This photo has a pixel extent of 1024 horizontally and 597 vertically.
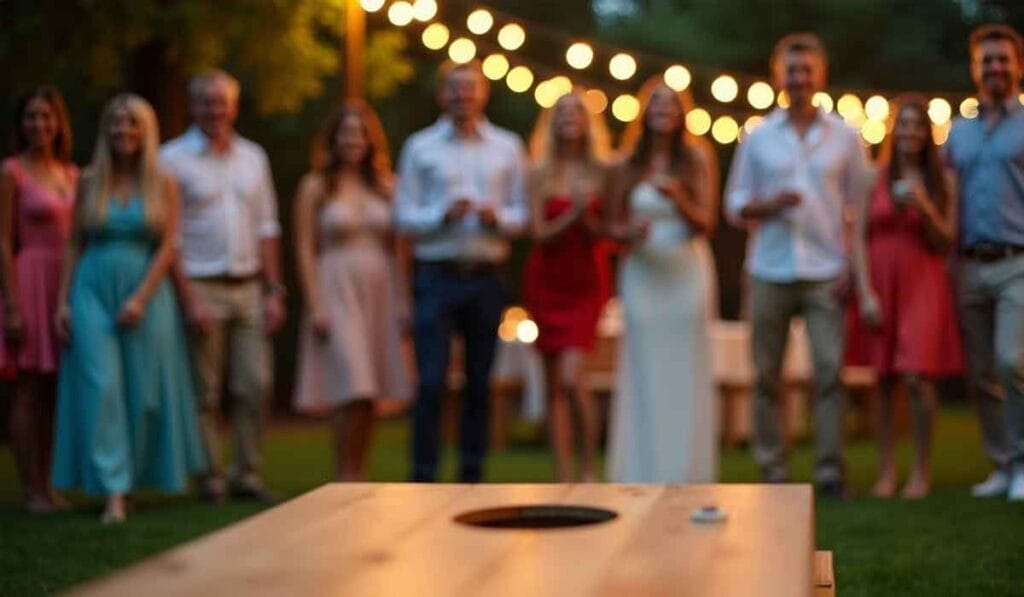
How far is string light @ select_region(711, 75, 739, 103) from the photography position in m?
9.76

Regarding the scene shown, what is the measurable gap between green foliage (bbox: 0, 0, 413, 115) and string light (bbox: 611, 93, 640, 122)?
6.01ft

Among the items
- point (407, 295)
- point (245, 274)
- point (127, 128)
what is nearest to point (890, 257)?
point (407, 295)

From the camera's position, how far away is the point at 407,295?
22.8 feet

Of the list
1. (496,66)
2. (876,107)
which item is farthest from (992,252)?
(496,66)

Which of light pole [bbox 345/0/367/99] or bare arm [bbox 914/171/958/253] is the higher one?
light pole [bbox 345/0/367/99]

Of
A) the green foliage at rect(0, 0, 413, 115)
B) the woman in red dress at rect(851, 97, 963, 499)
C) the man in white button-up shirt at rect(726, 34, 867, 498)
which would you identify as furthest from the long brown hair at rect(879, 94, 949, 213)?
the green foliage at rect(0, 0, 413, 115)

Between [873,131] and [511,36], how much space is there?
2.37m

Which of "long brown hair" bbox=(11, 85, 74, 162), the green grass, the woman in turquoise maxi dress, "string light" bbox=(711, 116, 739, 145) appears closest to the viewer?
the green grass

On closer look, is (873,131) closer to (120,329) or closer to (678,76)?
(678,76)

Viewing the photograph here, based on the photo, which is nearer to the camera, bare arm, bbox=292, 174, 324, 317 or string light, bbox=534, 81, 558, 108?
bare arm, bbox=292, 174, 324, 317

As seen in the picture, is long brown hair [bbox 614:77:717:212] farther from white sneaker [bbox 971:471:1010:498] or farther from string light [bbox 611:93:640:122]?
string light [bbox 611:93:640:122]

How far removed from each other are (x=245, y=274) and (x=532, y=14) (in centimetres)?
1485

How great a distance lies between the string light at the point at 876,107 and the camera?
9.52 meters

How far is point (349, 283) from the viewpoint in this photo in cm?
683
